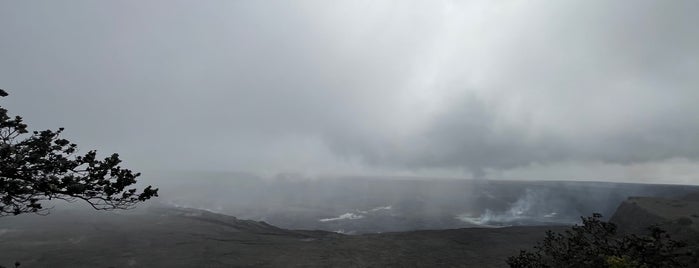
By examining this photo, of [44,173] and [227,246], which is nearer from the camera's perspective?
[44,173]

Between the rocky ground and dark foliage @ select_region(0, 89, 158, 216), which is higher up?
dark foliage @ select_region(0, 89, 158, 216)

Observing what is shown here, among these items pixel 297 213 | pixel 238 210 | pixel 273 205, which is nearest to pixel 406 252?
pixel 297 213

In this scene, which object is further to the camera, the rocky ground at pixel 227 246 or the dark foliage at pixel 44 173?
the rocky ground at pixel 227 246

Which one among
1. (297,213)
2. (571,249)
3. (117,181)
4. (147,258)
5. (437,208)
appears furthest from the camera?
(437,208)

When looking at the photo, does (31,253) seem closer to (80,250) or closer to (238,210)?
(80,250)

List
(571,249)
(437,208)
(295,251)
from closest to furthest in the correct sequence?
(571,249) < (295,251) < (437,208)

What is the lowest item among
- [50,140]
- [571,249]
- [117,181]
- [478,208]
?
[478,208]

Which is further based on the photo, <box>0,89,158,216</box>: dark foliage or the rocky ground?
the rocky ground

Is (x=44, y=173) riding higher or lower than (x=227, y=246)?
higher

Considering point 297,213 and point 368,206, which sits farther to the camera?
point 368,206

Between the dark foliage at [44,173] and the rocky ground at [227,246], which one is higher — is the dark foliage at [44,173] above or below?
above

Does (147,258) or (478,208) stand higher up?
(147,258)
